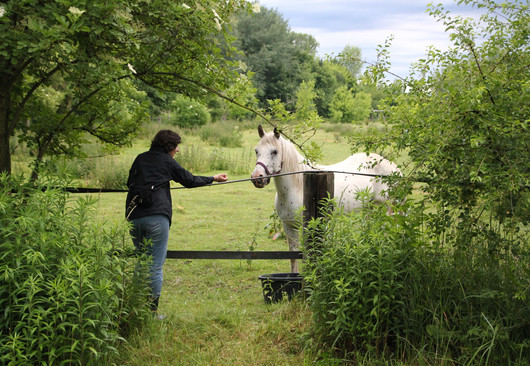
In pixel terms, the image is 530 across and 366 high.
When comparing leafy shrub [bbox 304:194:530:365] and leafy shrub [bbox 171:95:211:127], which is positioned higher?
leafy shrub [bbox 171:95:211:127]

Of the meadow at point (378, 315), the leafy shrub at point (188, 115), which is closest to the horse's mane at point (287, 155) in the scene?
the meadow at point (378, 315)

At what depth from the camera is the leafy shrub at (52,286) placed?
3174 millimetres

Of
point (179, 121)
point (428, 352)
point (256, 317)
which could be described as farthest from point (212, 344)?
point (179, 121)

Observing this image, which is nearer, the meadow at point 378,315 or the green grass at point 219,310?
the meadow at point 378,315

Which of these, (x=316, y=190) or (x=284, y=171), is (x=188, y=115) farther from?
(x=316, y=190)

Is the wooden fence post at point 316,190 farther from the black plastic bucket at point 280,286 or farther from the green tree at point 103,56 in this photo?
the green tree at point 103,56

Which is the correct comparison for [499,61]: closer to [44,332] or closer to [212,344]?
[212,344]

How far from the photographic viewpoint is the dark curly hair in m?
4.97

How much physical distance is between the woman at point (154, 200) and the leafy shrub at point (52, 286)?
935 mm

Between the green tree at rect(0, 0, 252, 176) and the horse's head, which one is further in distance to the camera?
the horse's head

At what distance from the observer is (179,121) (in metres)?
32.8

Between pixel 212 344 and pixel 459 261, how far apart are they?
2.13 meters

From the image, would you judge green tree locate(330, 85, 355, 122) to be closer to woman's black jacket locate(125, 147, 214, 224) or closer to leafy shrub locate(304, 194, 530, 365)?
woman's black jacket locate(125, 147, 214, 224)

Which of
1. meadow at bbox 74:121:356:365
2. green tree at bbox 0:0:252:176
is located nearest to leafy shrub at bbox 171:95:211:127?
meadow at bbox 74:121:356:365
